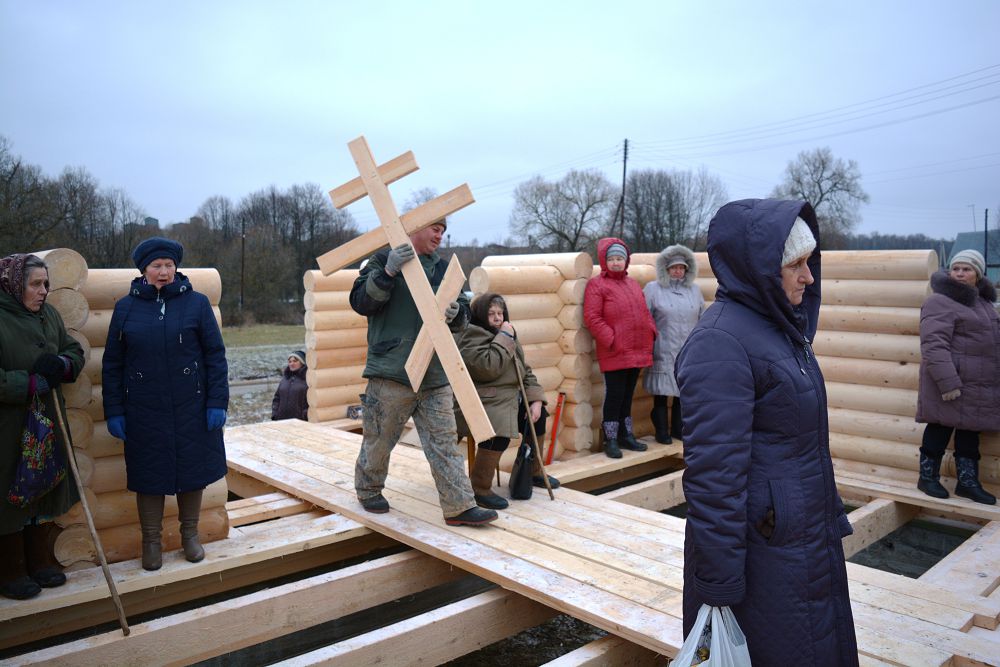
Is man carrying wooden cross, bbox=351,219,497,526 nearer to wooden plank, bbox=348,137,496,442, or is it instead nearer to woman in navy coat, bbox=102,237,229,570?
wooden plank, bbox=348,137,496,442

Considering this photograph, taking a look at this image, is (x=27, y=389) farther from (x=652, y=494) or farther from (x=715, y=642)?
(x=652, y=494)

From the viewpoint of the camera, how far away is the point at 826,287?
6.80 m

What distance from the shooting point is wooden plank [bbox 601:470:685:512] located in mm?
5793

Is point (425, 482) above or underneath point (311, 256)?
underneath

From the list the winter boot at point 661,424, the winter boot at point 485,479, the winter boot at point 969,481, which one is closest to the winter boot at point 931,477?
the winter boot at point 969,481

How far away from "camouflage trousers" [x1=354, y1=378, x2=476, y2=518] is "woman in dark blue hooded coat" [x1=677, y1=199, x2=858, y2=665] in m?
2.49

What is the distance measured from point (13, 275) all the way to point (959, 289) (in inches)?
234

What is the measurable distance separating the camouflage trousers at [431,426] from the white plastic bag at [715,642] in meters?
2.58

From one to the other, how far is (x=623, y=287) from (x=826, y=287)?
189cm

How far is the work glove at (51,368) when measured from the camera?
3612mm

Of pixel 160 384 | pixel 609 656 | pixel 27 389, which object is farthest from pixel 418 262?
A: pixel 609 656

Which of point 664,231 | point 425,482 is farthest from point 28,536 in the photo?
point 664,231

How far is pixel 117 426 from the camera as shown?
3.87 m

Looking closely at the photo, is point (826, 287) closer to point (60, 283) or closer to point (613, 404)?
point (613, 404)
